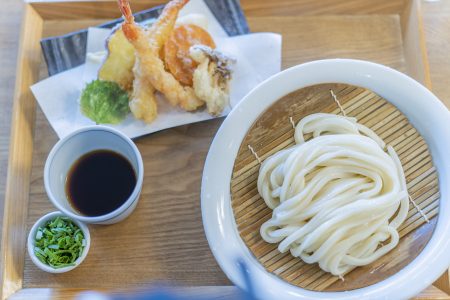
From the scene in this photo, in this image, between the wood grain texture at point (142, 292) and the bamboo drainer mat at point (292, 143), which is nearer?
the bamboo drainer mat at point (292, 143)

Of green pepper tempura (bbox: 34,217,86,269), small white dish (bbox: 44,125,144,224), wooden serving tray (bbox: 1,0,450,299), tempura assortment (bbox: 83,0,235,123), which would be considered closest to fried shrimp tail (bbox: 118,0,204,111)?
tempura assortment (bbox: 83,0,235,123)

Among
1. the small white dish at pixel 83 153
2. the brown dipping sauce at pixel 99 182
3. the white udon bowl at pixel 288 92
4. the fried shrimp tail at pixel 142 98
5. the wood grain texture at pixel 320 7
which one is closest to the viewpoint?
the white udon bowl at pixel 288 92

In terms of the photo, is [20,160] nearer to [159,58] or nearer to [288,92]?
[159,58]

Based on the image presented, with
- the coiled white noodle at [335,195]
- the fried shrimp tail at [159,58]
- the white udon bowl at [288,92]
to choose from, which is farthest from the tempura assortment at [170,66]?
the coiled white noodle at [335,195]

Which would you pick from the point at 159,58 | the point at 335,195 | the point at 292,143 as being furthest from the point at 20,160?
the point at 335,195

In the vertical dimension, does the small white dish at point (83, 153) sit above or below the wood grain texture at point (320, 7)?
below

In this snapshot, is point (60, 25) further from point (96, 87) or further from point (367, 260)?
point (367, 260)

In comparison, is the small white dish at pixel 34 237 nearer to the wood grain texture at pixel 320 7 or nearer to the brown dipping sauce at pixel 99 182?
the brown dipping sauce at pixel 99 182
